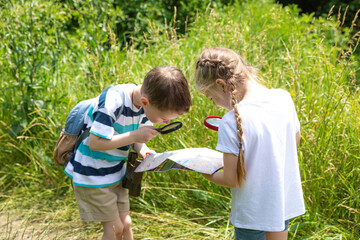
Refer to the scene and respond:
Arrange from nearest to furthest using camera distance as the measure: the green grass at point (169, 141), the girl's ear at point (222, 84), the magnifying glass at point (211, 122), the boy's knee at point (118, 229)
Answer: the girl's ear at point (222, 84) → the magnifying glass at point (211, 122) → the boy's knee at point (118, 229) → the green grass at point (169, 141)

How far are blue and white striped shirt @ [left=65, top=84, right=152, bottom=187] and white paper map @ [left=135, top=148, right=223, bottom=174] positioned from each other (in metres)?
0.24

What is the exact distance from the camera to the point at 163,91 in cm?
205

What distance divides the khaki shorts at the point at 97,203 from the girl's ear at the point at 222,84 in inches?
36.7

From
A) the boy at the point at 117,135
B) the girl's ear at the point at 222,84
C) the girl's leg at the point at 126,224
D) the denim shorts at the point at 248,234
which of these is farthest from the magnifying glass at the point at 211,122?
the girl's leg at the point at 126,224

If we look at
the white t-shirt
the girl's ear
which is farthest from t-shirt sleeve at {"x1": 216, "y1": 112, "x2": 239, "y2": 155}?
the girl's ear

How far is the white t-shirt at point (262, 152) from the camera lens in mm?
1751

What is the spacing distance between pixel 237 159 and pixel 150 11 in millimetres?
4985

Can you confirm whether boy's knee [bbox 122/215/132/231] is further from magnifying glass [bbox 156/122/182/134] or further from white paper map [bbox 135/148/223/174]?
magnifying glass [bbox 156/122/182/134]

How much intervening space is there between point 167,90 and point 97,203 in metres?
0.78

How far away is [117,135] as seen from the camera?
84.3 inches

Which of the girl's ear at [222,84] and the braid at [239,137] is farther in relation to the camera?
the girl's ear at [222,84]

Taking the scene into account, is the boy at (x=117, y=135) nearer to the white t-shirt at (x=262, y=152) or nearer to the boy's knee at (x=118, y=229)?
the boy's knee at (x=118, y=229)

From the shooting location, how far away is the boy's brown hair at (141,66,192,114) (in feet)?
6.73

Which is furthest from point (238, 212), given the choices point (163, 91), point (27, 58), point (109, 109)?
point (27, 58)
